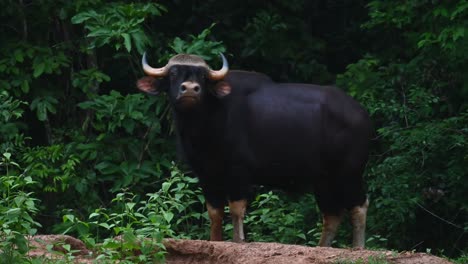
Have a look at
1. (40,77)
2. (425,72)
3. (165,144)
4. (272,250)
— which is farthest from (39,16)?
(272,250)

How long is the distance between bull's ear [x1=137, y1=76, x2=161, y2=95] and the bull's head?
0.62 feet

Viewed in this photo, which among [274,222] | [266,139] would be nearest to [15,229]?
[266,139]

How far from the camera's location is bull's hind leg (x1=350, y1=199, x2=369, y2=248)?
1084 centimetres

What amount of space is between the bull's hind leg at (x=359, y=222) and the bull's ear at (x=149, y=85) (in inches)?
84.0

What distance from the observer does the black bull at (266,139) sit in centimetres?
1062

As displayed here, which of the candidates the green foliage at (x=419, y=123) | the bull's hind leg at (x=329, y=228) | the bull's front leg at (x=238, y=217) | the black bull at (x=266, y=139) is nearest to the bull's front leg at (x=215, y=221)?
the black bull at (x=266, y=139)

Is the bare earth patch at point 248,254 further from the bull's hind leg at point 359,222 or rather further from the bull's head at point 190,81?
the bull's hind leg at point 359,222

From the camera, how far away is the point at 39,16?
13.4 m

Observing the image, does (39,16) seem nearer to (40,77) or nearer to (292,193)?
(40,77)

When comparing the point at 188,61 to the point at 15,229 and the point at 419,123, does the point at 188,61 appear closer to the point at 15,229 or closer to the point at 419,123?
the point at 419,123

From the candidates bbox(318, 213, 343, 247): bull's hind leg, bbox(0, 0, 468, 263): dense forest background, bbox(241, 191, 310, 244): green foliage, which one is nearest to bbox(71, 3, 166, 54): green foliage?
bbox(0, 0, 468, 263): dense forest background

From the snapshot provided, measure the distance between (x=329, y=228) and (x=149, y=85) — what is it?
7.01ft

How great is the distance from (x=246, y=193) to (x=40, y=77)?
3.63 meters

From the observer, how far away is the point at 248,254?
8445 mm
